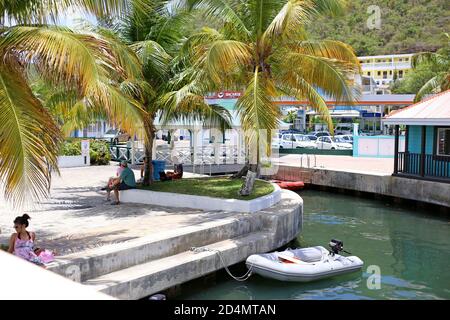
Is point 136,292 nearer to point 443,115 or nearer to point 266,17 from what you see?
point 266,17

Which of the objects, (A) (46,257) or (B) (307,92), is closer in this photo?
(A) (46,257)

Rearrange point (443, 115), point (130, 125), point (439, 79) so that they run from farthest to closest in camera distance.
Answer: point (439, 79) < point (443, 115) < point (130, 125)

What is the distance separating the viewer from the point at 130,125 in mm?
8867

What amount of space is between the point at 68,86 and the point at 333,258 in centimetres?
680

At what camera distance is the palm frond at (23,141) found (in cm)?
757

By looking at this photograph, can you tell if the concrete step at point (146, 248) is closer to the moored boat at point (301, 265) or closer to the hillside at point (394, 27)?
the moored boat at point (301, 265)

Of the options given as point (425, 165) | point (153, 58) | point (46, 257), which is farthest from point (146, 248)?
point (425, 165)

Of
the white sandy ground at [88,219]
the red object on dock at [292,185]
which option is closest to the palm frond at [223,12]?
the white sandy ground at [88,219]

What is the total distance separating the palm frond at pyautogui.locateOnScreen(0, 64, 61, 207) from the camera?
757 centimetres

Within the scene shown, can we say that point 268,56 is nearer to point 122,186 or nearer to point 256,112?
point 256,112

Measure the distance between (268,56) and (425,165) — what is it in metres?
9.49

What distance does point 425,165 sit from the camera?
21.5 metres

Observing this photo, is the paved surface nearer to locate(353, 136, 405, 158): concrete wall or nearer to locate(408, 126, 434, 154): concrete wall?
locate(353, 136, 405, 158): concrete wall
